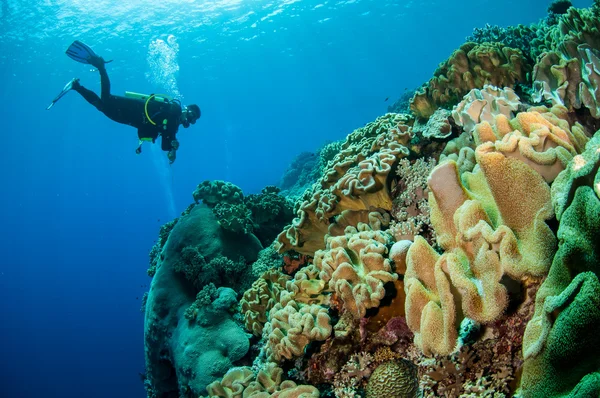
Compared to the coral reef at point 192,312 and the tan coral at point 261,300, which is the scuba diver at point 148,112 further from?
the tan coral at point 261,300

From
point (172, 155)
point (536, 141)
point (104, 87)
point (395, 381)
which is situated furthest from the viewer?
point (104, 87)

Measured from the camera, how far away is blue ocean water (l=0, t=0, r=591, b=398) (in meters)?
43.9

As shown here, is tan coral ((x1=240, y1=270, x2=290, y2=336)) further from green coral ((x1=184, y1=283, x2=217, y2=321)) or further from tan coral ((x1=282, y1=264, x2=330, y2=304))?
green coral ((x1=184, y1=283, x2=217, y2=321))

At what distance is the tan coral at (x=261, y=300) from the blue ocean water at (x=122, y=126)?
9394 mm

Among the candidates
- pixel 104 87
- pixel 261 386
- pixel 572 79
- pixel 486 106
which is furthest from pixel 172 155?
pixel 572 79

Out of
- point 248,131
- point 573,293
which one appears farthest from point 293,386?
point 248,131

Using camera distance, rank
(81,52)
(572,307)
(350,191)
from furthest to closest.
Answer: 1. (81,52)
2. (350,191)
3. (572,307)

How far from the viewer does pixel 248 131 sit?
15362cm

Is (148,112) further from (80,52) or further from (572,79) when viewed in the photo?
(572,79)

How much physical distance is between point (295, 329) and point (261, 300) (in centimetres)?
213

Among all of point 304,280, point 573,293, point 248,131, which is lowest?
point 248,131

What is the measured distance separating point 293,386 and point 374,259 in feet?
4.75

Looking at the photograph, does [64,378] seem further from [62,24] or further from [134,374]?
[62,24]

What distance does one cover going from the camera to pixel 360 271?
304 centimetres
